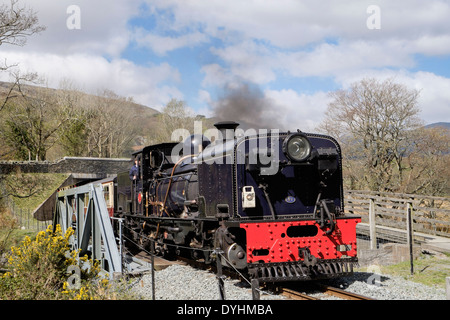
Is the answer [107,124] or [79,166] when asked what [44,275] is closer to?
[79,166]

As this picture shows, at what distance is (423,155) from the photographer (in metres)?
21.0

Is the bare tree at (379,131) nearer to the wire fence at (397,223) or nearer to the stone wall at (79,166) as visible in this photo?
the wire fence at (397,223)

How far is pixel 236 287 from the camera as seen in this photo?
28.3 ft

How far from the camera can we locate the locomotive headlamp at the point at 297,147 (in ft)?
28.7

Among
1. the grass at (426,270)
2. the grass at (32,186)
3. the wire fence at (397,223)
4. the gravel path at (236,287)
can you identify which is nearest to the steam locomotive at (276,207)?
the gravel path at (236,287)

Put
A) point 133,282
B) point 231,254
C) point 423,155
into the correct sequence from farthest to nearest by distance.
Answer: point 423,155
point 133,282
point 231,254

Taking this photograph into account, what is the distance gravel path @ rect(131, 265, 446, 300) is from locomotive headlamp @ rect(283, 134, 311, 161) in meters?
2.81

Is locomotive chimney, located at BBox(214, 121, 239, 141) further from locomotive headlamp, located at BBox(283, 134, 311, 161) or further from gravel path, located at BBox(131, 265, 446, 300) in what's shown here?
gravel path, located at BBox(131, 265, 446, 300)

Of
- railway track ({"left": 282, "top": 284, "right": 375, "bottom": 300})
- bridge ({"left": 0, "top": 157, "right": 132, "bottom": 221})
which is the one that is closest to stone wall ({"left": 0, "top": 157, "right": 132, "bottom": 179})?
bridge ({"left": 0, "top": 157, "right": 132, "bottom": 221})

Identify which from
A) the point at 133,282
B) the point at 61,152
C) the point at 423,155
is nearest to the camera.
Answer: the point at 133,282
